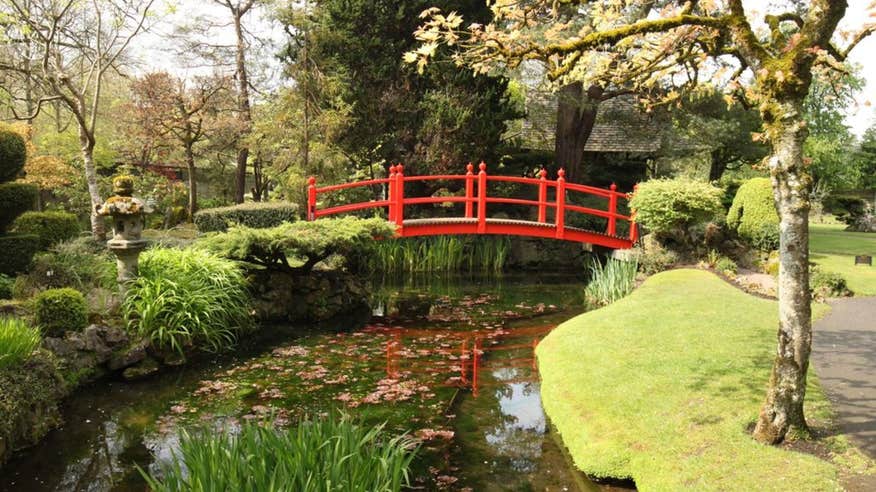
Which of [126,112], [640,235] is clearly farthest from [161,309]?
[126,112]

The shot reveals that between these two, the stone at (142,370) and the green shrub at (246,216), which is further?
the green shrub at (246,216)

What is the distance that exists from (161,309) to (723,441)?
638 centimetres

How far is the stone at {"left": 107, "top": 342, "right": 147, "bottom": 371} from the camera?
717 centimetres

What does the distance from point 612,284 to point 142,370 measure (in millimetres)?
7806

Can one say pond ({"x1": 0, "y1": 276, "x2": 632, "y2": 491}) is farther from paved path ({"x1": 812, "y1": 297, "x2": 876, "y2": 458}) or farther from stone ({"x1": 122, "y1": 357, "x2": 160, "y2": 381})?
paved path ({"x1": 812, "y1": 297, "x2": 876, "y2": 458})

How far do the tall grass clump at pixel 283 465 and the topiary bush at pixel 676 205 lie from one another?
31.1 ft

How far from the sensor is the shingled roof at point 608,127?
18297 millimetres

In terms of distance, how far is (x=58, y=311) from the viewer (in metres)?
6.69

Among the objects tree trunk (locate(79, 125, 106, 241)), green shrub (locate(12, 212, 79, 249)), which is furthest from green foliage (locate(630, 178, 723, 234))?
green shrub (locate(12, 212, 79, 249))

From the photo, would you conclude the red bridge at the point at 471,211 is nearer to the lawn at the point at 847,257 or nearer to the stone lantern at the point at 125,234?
the lawn at the point at 847,257

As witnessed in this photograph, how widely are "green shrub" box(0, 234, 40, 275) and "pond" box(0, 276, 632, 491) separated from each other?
101 inches

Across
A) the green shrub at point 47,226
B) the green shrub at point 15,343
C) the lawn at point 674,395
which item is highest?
the green shrub at point 47,226

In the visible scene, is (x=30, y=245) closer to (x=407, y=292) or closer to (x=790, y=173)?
(x=407, y=292)

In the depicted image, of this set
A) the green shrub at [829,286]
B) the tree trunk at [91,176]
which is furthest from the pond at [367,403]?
the tree trunk at [91,176]
